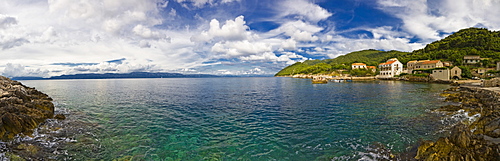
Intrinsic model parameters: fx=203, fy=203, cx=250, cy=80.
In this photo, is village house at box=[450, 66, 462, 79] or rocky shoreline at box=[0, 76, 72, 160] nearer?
rocky shoreline at box=[0, 76, 72, 160]

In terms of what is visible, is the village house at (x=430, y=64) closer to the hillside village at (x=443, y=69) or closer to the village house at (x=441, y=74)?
the hillside village at (x=443, y=69)

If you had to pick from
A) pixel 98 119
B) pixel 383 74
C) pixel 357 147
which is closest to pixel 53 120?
pixel 98 119

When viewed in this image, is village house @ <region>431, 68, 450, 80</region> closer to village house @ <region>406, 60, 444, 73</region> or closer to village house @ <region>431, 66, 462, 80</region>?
village house @ <region>431, 66, 462, 80</region>

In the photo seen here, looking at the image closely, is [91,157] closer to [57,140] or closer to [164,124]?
[57,140]

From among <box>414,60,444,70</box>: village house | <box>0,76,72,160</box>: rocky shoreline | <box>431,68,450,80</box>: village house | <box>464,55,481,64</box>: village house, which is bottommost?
<box>0,76,72,160</box>: rocky shoreline

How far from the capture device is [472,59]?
398ft

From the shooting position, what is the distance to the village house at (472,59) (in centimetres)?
12042

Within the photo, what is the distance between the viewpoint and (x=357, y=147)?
1398 centimetres

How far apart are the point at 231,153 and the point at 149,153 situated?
5.42 m

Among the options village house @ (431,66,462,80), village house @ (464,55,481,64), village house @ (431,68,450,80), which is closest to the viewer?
village house @ (431,68,450,80)

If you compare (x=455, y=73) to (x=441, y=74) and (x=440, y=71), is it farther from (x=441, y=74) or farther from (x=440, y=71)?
(x=440, y=71)

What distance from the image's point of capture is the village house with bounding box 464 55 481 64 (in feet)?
395

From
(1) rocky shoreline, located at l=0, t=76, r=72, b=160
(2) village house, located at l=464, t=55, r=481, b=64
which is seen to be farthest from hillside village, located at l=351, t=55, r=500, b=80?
(1) rocky shoreline, located at l=0, t=76, r=72, b=160

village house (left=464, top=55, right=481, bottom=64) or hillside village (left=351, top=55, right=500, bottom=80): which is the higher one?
village house (left=464, top=55, right=481, bottom=64)
